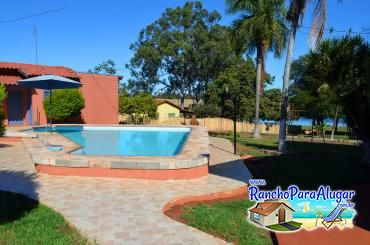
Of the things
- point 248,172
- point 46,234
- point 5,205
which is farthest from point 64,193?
point 248,172

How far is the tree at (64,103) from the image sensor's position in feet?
70.8

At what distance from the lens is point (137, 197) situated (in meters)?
6.51

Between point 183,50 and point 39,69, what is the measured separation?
23.3 meters

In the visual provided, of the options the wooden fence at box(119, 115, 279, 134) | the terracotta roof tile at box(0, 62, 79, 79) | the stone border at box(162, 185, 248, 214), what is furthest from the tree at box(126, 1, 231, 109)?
the stone border at box(162, 185, 248, 214)

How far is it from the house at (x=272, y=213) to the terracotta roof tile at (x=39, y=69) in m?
19.0

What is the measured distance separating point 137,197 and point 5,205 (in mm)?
2181

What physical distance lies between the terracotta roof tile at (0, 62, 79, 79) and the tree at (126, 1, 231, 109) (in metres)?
20.8

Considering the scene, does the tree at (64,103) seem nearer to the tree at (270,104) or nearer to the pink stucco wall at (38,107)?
the pink stucco wall at (38,107)

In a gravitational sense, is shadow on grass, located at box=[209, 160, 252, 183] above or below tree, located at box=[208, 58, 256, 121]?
below

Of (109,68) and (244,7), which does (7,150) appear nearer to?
(244,7)

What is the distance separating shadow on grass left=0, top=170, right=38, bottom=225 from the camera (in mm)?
5242

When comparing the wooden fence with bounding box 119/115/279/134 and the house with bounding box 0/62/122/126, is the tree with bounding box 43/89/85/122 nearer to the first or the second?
the house with bounding box 0/62/122/126

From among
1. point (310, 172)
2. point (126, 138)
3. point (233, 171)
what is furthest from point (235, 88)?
point (233, 171)

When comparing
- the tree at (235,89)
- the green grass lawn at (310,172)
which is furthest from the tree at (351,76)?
A: the tree at (235,89)
